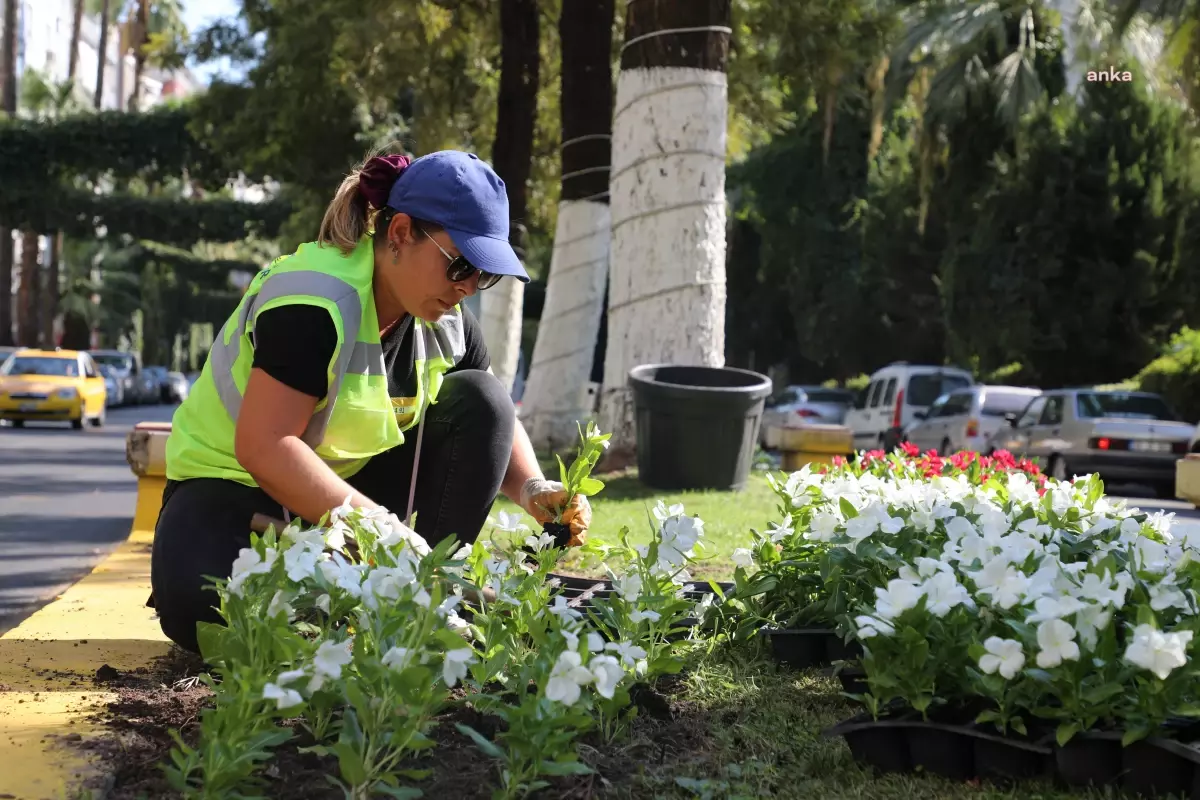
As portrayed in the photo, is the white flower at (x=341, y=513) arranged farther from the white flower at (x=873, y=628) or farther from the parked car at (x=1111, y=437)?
the parked car at (x=1111, y=437)

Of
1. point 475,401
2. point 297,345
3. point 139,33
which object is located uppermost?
point 139,33

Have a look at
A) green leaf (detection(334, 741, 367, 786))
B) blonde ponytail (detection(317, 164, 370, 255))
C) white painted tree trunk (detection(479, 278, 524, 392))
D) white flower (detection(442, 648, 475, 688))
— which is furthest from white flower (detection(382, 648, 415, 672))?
white painted tree trunk (detection(479, 278, 524, 392))

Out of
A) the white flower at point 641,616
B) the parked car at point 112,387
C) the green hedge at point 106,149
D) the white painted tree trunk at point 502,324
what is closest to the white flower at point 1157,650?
the white flower at point 641,616

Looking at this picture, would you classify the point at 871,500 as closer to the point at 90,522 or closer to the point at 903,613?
the point at 903,613

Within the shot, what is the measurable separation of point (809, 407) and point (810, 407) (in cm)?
3

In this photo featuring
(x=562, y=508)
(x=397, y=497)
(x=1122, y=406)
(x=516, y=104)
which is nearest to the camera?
(x=562, y=508)

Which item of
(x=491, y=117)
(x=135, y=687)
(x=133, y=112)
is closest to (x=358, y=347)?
(x=135, y=687)

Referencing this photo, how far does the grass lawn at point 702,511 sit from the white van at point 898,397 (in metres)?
16.2

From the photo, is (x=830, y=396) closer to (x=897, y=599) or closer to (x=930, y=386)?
(x=930, y=386)

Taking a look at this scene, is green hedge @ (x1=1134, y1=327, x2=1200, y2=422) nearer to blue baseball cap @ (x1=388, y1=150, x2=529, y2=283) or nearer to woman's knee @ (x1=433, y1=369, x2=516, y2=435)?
woman's knee @ (x1=433, y1=369, x2=516, y2=435)

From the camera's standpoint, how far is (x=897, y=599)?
2.87m

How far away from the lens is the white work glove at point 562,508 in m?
3.95

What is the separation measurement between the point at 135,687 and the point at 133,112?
37.6 metres

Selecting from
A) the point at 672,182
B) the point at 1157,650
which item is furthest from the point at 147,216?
the point at 1157,650
